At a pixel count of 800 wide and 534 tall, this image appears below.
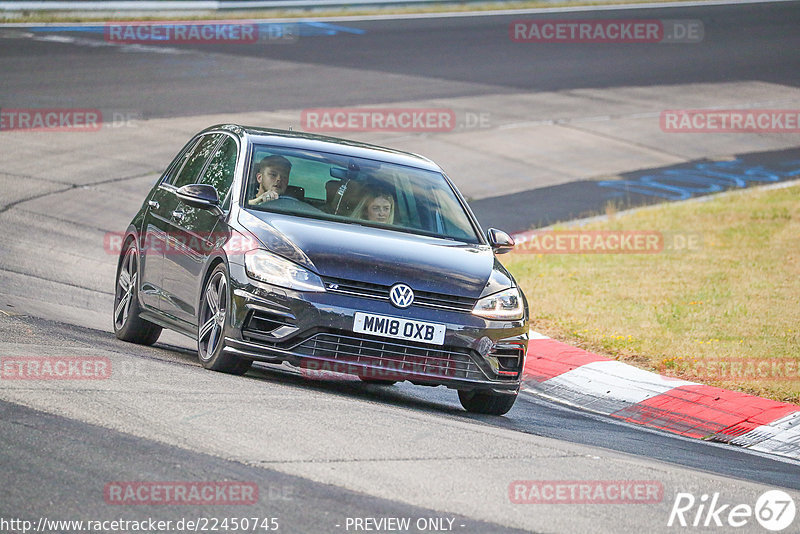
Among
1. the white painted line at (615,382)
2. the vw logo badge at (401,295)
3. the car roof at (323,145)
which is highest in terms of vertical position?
the car roof at (323,145)

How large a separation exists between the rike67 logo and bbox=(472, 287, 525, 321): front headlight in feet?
7.23

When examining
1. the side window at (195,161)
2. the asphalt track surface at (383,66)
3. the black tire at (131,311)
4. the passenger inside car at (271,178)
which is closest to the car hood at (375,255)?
the passenger inside car at (271,178)

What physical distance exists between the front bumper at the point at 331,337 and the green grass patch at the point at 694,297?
3153mm

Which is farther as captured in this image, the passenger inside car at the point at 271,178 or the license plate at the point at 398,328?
the passenger inside car at the point at 271,178

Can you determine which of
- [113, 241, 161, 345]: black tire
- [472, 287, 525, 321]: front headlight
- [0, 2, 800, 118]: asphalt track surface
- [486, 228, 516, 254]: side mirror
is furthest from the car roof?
[0, 2, 800, 118]: asphalt track surface

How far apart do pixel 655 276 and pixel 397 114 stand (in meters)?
10.4

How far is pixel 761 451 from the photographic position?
27.7ft

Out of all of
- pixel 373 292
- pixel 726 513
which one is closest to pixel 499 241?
pixel 373 292

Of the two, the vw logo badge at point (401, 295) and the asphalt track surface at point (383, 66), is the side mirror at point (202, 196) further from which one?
the asphalt track surface at point (383, 66)

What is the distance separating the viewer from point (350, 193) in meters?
8.84

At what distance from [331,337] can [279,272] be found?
518mm

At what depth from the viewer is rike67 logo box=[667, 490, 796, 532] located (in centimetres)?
576

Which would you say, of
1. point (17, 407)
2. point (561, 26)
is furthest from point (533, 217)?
point (561, 26)

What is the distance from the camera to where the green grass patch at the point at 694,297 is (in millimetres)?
10562
